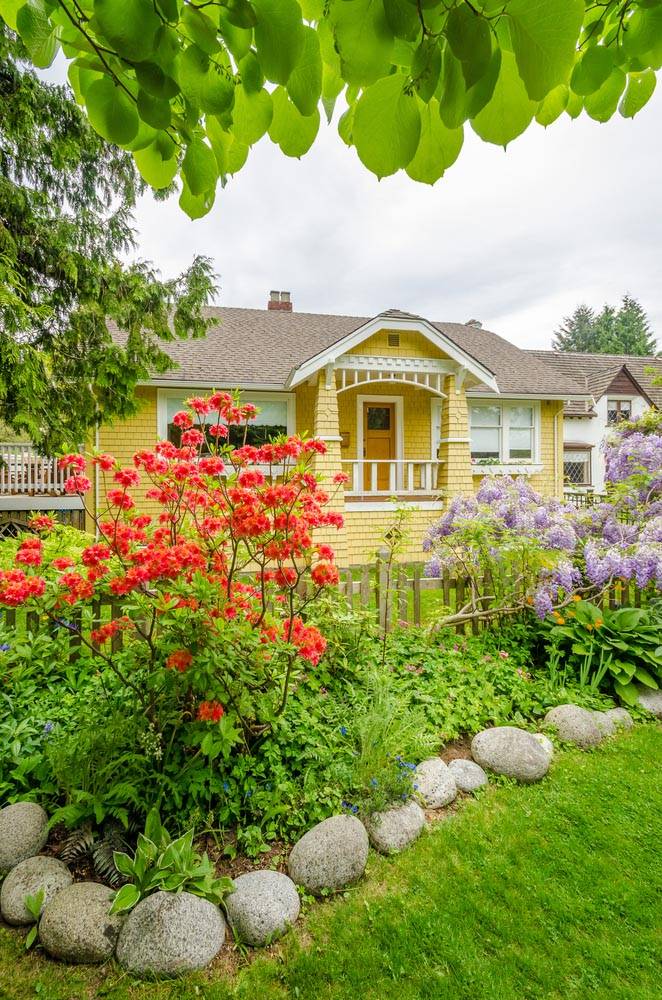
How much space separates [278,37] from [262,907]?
2893 millimetres

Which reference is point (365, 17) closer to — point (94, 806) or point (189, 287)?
point (94, 806)

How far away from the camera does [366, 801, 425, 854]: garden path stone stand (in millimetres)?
2691

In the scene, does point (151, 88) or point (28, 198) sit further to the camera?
point (28, 198)

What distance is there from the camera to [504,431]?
1415 centimetres

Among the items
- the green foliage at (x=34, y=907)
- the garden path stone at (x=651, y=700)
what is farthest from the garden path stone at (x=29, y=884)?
the garden path stone at (x=651, y=700)

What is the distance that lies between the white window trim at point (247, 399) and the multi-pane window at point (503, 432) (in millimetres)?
5024

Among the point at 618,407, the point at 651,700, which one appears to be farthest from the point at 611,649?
the point at 618,407

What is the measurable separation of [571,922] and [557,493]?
13019mm

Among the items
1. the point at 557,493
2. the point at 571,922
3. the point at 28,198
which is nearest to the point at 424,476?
the point at 557,493

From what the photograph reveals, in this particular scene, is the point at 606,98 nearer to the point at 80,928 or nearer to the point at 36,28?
the point at 36,28

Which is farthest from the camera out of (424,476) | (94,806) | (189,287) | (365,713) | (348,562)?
(424,476)

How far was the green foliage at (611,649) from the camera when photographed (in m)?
4.25

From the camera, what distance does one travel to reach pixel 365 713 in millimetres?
3270

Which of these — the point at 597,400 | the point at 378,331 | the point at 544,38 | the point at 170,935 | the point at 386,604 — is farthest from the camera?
the point at 597,400
